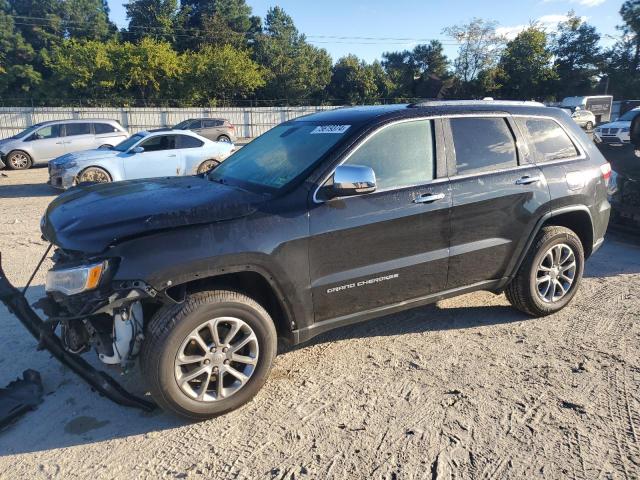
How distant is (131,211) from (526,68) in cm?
5833

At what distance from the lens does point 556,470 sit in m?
2.59

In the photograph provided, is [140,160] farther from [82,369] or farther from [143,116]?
[143,116]

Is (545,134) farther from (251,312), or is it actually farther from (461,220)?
(251,312)

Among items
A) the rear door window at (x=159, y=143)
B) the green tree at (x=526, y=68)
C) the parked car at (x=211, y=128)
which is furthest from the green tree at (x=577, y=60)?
the rear door window at (x=159, y=143)

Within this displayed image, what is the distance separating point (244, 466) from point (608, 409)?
2259mm

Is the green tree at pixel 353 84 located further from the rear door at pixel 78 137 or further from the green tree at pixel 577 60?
the rear door at pixel 78 137

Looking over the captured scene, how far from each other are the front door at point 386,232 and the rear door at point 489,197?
17 cm

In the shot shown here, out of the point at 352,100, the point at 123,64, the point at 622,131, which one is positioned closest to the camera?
the point at 622,131

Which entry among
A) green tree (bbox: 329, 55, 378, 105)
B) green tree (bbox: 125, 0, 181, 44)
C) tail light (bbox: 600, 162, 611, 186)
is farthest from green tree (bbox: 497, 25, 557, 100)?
tail light (bbox: 600, 162, 611, 186)

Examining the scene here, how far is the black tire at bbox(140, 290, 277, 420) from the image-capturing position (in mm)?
2826

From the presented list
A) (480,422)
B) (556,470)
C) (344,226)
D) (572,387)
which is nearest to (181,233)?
(344,226)

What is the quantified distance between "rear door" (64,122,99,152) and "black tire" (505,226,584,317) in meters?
15.3

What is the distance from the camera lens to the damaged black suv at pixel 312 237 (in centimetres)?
285

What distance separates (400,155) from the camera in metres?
3.64
